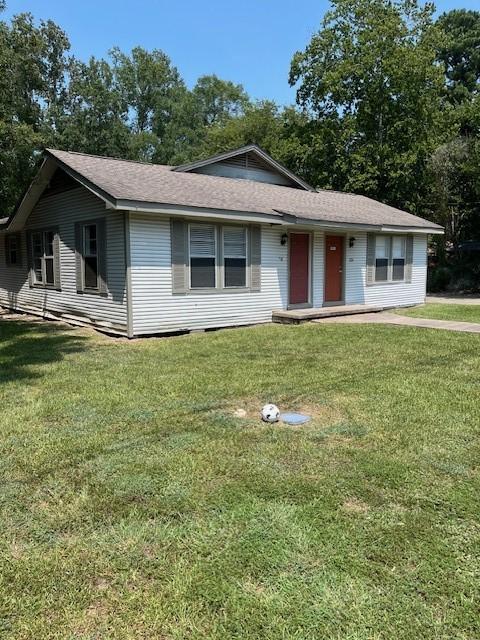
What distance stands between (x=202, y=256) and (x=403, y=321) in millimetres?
4937

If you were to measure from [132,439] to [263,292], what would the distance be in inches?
299

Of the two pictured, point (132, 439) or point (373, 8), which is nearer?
point (132, 439)

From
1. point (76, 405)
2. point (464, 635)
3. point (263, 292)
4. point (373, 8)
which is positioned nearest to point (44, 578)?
point (464, 635)

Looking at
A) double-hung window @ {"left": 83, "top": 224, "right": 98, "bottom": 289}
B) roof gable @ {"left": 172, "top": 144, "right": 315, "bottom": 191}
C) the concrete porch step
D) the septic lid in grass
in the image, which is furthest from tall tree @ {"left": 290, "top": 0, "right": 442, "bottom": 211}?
the septic lid in grass

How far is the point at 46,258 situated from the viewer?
12609 millimetres

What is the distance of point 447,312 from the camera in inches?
521

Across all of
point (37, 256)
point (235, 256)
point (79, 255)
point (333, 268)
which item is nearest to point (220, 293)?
point (235, 256)

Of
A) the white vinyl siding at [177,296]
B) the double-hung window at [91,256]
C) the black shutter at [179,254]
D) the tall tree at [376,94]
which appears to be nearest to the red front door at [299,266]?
the white vinyl siding at [177,296]

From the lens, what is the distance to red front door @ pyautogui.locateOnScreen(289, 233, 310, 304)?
39.2 ft

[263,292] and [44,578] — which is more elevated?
[263,292]

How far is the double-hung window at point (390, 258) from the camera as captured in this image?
46.0ft

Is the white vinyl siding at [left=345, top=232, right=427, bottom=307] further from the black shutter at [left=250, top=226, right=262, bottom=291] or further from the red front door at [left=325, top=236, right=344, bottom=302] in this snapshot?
the black shutter at [left=250, top=226, right=262, bottom=291]

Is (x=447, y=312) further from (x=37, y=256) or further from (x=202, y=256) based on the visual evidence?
(x=37, y=256)

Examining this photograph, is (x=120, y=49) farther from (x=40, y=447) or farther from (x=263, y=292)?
(x=40, y=447)
